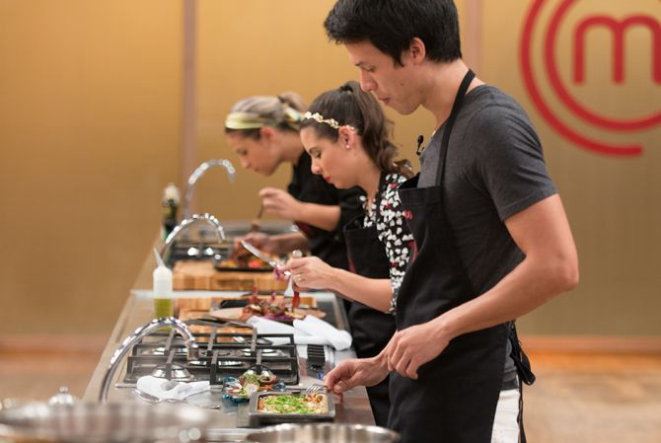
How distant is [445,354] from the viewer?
6.88ft

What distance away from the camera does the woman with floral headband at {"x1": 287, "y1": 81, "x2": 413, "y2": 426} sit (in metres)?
2.85

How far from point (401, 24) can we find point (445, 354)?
25.7 inches

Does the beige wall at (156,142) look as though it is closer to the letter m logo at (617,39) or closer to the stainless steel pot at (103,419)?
the letter m logo at (617,39)

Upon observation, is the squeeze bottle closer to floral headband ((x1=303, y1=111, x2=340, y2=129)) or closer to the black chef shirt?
floral headband ((x1=303, y1=111, x2=340, y2=129))

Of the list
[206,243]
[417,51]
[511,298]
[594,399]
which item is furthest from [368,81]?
[594,399]

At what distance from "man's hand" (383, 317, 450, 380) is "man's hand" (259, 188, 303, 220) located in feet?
7.13

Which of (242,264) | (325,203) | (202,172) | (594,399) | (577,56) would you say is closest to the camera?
(242,264)

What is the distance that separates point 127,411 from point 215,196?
5.98m

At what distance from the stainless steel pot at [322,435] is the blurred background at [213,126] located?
555 centimetres

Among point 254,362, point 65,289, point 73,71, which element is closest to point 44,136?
point 73,71

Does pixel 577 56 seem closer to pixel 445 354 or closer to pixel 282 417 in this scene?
pixel 445 354

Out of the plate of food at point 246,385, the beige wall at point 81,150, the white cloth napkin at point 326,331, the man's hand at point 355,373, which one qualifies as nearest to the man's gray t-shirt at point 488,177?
the man's hand at point 355,373

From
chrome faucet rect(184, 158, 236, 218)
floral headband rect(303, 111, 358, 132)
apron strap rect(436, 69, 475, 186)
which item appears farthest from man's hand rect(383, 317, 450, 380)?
chrome faucet rect(184, 158, 236, 218)

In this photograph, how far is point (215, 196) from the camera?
7.20m
